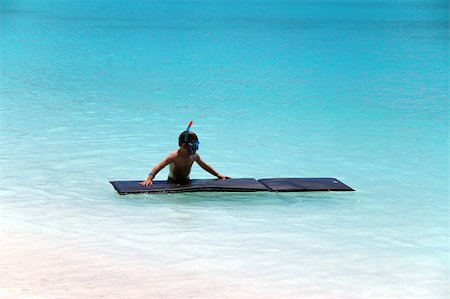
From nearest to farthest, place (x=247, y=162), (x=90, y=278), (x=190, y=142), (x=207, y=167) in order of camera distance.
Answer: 1. (x=90, y=278)
2. (x=190, y=142)
3. (x=207, y=167)
4. (x=247, y=162)

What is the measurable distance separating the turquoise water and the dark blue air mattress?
81 mm

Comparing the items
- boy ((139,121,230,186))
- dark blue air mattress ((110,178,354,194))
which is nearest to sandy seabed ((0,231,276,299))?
dark blue air mattress ((110,178,354,194))

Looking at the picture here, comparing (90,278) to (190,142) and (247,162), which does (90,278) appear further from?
(247,162)

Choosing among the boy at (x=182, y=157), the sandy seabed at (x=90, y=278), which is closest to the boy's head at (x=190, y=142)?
the boy at (x=182, y=157)

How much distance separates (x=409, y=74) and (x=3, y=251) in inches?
638

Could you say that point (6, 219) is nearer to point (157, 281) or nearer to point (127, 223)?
point (127, 223)

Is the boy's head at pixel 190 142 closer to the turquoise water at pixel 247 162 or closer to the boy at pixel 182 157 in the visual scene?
the boy at pixel 182 157

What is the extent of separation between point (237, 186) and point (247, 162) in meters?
2.17

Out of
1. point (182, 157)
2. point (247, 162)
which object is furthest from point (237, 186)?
point (247, 162)

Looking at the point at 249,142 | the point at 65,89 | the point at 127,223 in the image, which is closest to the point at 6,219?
the point at 127,223

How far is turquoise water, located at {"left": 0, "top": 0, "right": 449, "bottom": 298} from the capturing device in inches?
291

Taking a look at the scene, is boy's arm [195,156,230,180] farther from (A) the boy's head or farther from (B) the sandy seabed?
(B) the sandy seabed

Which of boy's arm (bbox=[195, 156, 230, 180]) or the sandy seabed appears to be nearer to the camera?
the sandy seabed

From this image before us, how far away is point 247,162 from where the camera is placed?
37.3 feet
